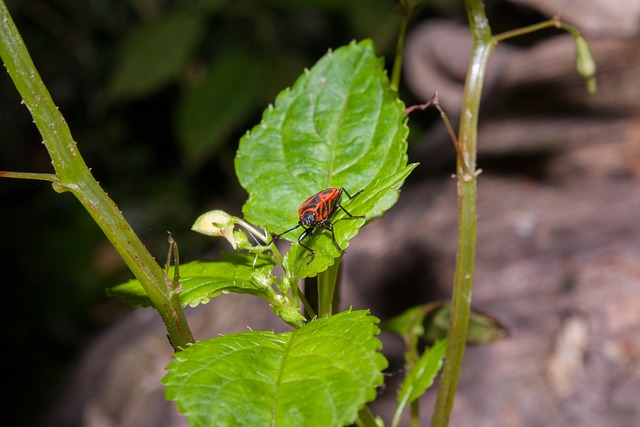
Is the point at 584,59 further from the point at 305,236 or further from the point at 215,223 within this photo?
the point at 215,223

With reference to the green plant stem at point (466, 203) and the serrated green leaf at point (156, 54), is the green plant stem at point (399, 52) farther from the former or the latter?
the serrated green leaf at point (156, 54)

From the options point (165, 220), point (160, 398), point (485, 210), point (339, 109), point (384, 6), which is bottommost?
point (165, 220)

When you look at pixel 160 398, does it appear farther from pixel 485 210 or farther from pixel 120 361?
pixel 485 210

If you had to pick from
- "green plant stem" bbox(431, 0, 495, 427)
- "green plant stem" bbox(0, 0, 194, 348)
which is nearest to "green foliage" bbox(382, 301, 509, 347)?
"green plant stem" bbox(431, 0, 495, 427)

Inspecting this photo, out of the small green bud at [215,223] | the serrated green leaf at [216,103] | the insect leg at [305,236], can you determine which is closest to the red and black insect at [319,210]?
the insect leg at [305,236]

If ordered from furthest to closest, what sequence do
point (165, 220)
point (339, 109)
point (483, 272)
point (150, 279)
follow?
point (165, 220)
point (483, 272)
point (339, 109)
point (150, 279)

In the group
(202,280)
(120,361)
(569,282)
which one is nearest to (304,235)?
(202,280)
